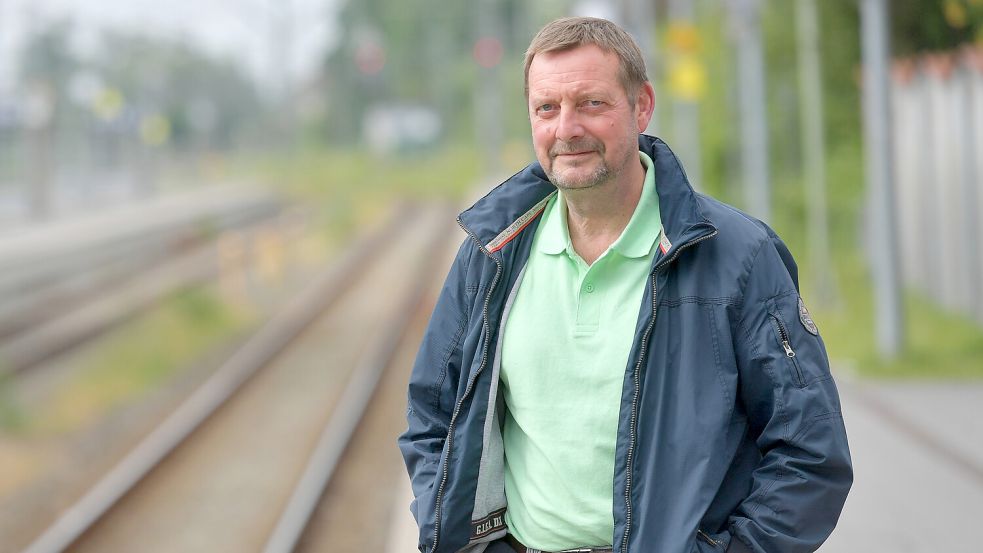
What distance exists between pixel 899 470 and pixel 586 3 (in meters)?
22.0

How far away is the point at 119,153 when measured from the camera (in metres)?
47.7

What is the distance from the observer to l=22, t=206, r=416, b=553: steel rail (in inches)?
342

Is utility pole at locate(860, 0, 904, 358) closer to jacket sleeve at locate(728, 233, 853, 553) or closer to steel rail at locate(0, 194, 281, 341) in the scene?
jacket sleeve at locate(728, 233, 853, 553)

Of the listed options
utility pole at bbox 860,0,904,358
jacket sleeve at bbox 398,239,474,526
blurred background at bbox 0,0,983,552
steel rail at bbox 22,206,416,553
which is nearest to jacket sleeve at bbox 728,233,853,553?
jacket sleeve at bbox 398,239,474,526

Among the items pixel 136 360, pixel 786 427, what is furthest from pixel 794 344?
pixel 136 360

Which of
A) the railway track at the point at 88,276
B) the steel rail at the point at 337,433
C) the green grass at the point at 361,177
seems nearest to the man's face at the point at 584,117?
the steel rail at the point at 337,433

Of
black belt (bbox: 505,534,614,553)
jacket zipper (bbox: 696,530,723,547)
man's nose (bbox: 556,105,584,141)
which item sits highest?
man's nose (bbox: 556,105,584,141)

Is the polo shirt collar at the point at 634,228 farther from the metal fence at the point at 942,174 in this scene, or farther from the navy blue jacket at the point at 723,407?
the metal fence at the point at 942,174

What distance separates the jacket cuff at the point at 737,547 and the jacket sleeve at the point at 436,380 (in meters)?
0.65

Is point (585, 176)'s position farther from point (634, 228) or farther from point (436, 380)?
point (436, 380)

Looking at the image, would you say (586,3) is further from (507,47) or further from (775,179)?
(507,47)

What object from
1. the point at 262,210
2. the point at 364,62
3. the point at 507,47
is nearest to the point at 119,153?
the point at 262,210

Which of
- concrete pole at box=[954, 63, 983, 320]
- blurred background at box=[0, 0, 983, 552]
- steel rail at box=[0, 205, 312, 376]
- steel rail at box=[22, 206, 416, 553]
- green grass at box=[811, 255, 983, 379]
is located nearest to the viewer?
steel rail at box=[22, 206, 416, 553]

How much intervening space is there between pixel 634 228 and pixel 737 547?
0.67 meters
